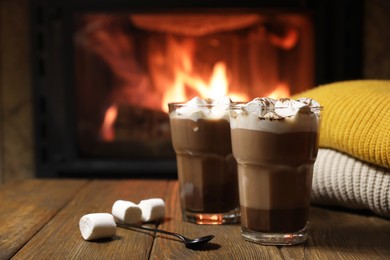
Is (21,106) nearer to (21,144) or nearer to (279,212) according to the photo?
(21,144)

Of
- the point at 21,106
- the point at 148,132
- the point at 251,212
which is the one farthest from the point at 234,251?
the point at 21,106

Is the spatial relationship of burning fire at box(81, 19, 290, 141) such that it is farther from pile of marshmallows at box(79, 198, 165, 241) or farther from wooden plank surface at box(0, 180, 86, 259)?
pile of marshmallows at box(79, 198, 165, 241)

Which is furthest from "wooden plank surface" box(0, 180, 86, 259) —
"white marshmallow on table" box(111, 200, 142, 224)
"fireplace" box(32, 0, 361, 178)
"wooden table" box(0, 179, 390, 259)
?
"fireplace" box(32, 0, 361, 178)

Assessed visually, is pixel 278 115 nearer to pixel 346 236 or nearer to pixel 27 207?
pixel 346 236

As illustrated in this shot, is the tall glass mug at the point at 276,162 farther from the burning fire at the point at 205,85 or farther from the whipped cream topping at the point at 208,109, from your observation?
the burning fire at the point at 205,85

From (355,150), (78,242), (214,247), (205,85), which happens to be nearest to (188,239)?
(214,247)

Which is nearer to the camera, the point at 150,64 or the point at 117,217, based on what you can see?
the point at 117,217

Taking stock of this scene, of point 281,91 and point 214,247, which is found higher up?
point 281,91
